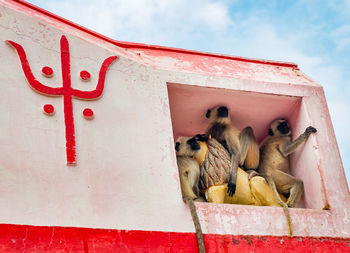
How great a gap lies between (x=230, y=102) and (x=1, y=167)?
2.96 m

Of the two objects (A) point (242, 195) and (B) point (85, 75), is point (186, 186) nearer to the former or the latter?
(A) point (242, 195)

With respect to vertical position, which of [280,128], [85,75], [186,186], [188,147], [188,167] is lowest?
[186,186]

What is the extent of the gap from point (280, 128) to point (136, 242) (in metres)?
2.79

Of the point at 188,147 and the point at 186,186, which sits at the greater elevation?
the point at 188,147

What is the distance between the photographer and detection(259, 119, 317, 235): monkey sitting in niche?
301 inches

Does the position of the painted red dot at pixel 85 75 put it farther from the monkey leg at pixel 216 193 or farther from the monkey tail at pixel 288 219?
the monkey tail at pixel 288 219

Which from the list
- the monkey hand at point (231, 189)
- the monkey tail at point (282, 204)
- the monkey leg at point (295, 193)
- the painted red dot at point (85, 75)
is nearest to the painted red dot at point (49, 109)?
the painted red dot at point (85, 75)

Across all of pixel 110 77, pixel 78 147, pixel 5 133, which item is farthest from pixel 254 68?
pixel 5 133

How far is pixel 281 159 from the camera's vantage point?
800 centimetres

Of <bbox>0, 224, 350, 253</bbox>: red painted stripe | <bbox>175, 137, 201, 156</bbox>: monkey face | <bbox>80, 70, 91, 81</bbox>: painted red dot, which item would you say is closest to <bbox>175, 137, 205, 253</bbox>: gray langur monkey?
<bbox>175, 137, 201, 156</bbox>: monkey face

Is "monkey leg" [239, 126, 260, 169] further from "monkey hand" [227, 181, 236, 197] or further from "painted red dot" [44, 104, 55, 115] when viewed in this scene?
"painted red dot" [44, 104, 55, 115]

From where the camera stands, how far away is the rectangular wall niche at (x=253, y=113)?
755 cm

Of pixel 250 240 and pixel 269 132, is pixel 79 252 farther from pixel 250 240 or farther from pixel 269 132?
pixel 269 132

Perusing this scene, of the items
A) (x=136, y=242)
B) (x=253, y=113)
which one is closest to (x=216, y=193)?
(x=253, y=113)
